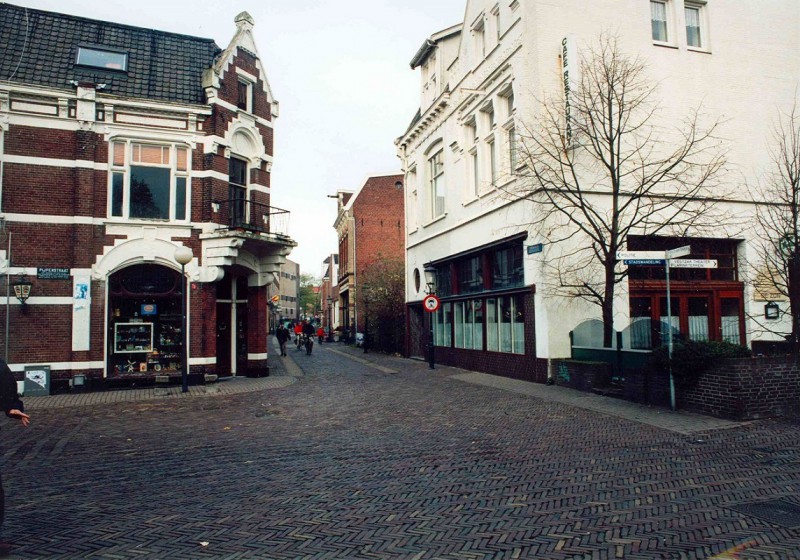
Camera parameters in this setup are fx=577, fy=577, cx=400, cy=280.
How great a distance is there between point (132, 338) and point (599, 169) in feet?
45.2

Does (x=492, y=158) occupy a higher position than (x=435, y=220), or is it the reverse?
(x=492, y=158)

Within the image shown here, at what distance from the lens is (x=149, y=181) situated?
16719mm

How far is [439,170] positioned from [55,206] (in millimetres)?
13882

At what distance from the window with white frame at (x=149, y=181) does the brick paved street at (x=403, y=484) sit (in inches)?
270

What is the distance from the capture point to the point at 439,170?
936 inches

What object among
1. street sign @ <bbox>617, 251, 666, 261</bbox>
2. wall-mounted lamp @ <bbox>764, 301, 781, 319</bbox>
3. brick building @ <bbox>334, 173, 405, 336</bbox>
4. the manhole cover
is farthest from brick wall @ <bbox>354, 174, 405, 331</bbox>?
the manhole cover

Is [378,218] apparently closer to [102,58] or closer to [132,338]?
[102,58]

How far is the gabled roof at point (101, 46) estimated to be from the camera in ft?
52.9

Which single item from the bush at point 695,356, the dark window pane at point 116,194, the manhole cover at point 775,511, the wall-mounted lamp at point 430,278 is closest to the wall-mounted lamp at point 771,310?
the bush at point 695,356

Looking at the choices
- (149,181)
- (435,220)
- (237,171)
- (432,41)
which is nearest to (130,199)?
(149,181)

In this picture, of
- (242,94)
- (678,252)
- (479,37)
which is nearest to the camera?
(678,252)

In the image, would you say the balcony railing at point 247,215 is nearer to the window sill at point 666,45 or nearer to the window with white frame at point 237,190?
the window with white frame at point 237,190

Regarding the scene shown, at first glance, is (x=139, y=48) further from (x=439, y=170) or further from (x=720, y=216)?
(x=720, y=216)

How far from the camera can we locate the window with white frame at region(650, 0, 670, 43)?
664 inches
